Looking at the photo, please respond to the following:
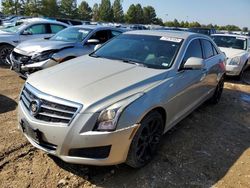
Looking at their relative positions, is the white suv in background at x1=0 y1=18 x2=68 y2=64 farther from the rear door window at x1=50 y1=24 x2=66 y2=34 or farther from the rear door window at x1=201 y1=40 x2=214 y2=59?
the rear door window at x1=201 y1=40 x2=214 y2=59

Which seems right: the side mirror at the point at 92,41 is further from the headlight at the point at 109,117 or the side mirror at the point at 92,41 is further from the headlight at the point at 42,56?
the headlight at the point at 109,117

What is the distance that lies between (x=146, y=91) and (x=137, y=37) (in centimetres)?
177

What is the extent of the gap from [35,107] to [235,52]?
8602mm

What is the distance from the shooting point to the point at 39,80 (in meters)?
3.75

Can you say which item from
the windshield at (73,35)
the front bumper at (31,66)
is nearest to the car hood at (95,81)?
the front bumper at (31,66)

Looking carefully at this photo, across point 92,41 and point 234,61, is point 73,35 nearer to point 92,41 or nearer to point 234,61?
point 92,41

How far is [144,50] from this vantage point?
463 cm

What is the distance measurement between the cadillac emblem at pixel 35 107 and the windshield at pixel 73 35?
4887 millimetres

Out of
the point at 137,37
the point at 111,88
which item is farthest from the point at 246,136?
the point at 111,88

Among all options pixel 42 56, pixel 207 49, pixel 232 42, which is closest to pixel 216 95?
pixel 207 49

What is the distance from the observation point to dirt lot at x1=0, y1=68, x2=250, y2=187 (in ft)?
11.3

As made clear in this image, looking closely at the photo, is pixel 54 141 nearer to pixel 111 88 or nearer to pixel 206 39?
pixel 111 88

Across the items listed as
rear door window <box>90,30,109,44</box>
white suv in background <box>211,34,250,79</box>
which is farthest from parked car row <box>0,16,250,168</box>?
white suv in background <box>211,34,250,79</box>

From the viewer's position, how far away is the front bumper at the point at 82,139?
3.04 metres
